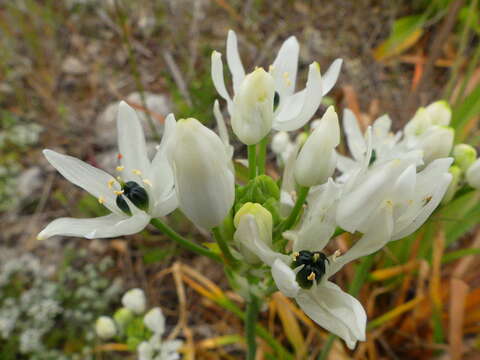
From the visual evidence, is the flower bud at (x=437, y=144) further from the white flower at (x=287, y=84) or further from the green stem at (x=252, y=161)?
the green stem at (x=252, y=161)

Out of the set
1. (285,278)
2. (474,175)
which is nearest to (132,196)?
(285,278)

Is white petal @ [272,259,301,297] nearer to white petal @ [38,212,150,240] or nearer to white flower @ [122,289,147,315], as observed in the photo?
white petal @ [38,212,150,240]

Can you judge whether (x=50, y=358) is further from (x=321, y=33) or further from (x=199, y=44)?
(x=321, y=33)

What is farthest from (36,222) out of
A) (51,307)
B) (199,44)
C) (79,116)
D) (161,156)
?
(161,156)

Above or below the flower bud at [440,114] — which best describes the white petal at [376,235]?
below

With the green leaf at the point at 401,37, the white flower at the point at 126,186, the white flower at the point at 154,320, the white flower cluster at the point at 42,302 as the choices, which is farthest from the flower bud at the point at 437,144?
the green leaf at the point at 401,37
